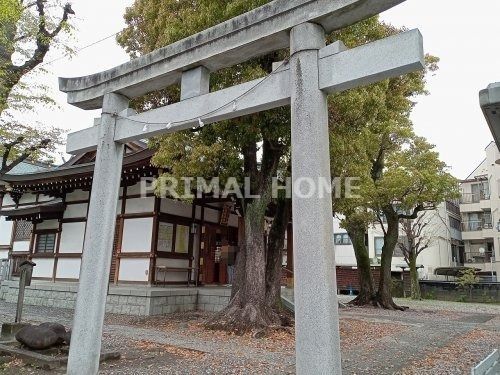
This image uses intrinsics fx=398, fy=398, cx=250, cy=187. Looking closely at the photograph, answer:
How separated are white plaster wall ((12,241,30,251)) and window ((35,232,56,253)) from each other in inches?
66.4

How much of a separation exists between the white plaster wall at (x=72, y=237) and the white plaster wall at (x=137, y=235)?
2.20 meters

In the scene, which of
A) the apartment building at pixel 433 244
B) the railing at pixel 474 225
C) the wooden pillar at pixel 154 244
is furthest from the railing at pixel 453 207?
the wooden pillar at pixel 154 244

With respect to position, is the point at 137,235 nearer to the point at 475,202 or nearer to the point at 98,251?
the point at 98,251

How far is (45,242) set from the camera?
627 inches

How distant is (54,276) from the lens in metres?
15.0

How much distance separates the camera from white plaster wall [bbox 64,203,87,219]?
49.1ft

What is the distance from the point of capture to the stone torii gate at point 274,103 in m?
3.62

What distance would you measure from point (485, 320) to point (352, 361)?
31.5 ft

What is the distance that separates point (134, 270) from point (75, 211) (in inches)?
155

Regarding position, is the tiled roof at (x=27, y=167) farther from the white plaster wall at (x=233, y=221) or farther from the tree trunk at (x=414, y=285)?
the tree trunk at (x=414, y=285)

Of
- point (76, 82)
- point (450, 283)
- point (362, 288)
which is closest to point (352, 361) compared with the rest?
point (76, 82)

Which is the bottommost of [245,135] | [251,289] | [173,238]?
[251,289]

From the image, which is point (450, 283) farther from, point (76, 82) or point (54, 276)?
point (76, 82)

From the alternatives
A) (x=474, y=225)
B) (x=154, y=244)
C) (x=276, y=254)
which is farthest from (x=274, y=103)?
(x=474, y=225)
